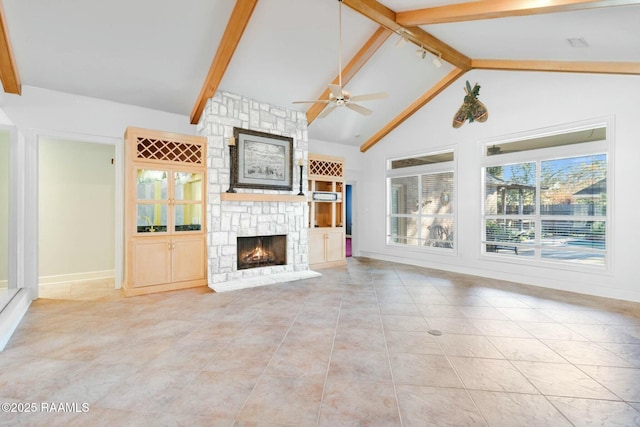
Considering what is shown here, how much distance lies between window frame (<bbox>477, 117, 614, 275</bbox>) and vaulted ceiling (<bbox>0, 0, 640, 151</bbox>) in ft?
3.00

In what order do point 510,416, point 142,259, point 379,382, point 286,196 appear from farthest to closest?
1. point 286,196
2. point 142,259
3. point 379,382
4. point 510,416

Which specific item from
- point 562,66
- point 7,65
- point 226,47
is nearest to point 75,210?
point 7,65

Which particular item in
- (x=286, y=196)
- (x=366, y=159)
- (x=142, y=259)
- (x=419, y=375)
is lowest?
(x=419, y=375)

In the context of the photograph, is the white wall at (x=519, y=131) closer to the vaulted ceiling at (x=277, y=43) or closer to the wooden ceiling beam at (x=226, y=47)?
the vaulted ceiling at (x=277, y=43)

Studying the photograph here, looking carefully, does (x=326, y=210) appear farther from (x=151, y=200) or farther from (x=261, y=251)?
(x=151, y=200)

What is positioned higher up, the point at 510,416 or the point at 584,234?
the point at 584,234

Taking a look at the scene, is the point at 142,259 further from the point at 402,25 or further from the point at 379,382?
the point at 402,25

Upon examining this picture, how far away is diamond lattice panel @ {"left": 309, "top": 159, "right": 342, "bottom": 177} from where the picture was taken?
6.71m

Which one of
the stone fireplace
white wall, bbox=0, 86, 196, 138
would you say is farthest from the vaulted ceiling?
the stone fireplace

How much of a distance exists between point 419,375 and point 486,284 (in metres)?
3.61

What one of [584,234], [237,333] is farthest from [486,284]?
[237,333]

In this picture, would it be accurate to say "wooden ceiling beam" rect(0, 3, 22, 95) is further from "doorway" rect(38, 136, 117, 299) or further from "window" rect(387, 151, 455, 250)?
"window" rect(387, 151, 455, 250)

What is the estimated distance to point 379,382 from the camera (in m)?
2.24

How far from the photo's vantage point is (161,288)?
474 cm
